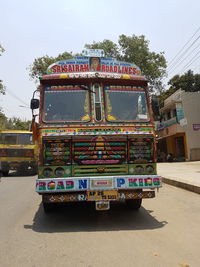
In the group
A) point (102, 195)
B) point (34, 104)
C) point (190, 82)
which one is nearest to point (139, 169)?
point (102, 195)

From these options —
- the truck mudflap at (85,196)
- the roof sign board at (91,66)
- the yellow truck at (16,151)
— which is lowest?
the truck mudflap at (85,196)

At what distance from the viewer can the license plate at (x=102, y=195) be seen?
5270mm

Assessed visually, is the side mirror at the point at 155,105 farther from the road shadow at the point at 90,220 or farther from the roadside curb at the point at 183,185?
the roadside curb at the point at 183,185

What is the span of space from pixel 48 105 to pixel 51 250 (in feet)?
9.40

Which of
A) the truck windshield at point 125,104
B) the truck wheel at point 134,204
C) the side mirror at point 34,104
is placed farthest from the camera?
the truck wheel at point 134,204

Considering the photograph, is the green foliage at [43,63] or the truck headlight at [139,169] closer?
the truck headlight at [139,169]

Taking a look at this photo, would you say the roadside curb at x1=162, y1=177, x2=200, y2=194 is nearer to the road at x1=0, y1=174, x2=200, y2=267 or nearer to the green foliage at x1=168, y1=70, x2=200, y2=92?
the road at x1=0, y1=174, x2=200, y2=267

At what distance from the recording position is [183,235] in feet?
15.6

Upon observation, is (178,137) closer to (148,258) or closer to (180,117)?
(180,117)

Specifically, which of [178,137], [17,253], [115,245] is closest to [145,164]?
[115,245]

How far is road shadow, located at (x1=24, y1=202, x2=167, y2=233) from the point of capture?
5285 millimetres

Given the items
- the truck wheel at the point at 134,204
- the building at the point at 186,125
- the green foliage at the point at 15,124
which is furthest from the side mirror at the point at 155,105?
the green foliage at the point at 15,124

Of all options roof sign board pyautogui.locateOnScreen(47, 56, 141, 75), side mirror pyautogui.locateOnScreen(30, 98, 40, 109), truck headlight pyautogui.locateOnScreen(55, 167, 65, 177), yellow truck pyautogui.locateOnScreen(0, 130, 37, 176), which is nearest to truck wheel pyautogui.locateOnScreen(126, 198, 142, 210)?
truck headlight pyautogui.locateOnScreen(55, 167, 65, 177)

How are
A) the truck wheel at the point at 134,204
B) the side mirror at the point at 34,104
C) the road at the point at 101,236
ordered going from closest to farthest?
the road at the point at 101,236 → the side mirror at the point at 34,104 → the truck wheel at the point at 134,204
